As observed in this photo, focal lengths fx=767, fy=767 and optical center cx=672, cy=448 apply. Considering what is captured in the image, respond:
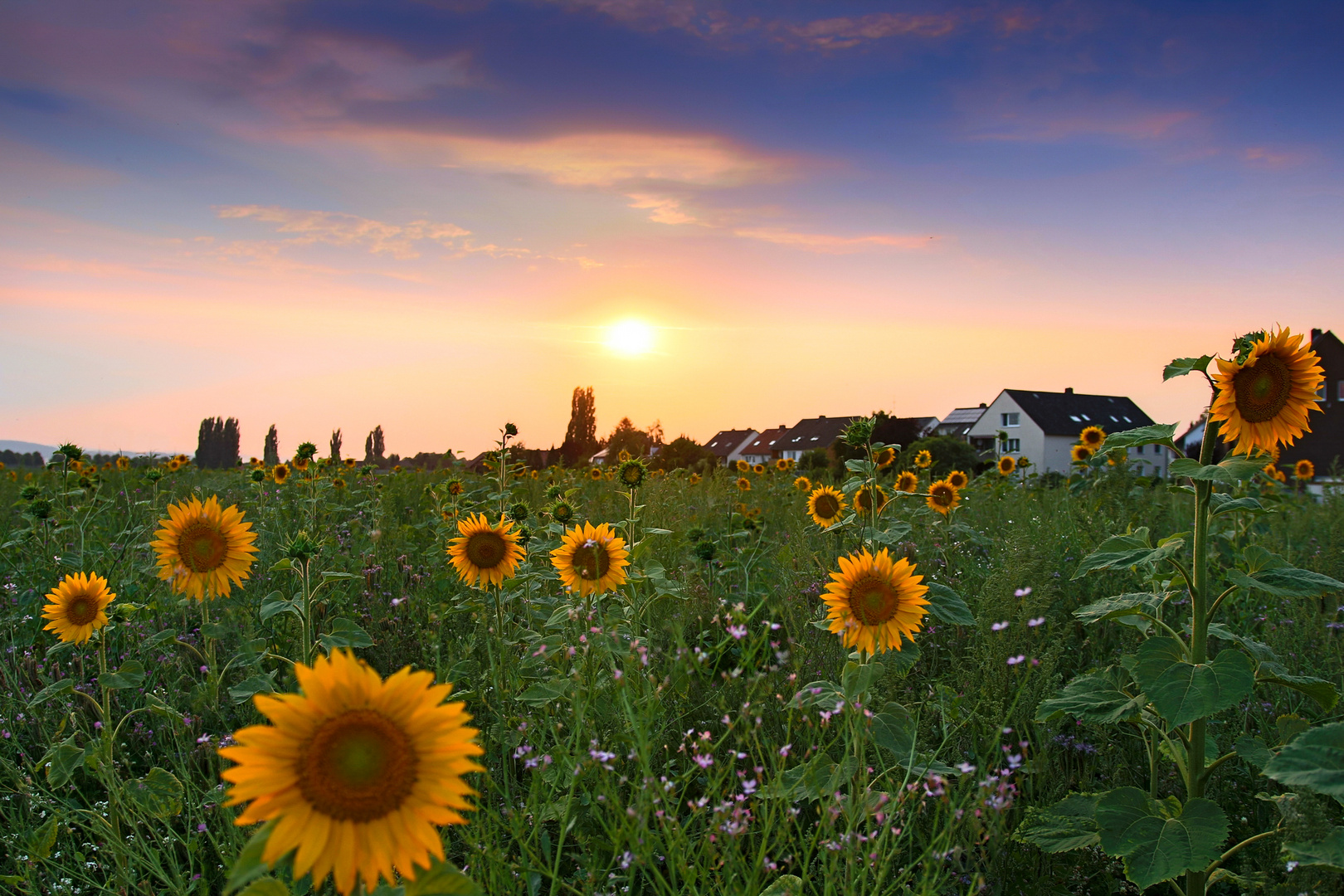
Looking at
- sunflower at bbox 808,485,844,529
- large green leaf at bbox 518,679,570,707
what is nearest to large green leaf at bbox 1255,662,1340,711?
large green leaf at bbox 518,679,570,707

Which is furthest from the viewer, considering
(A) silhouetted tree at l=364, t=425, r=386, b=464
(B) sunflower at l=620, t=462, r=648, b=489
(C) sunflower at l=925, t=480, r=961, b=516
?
(A) silhouetted tree at l=364, t=425, r=386, b=464

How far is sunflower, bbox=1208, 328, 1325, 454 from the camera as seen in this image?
2230 millimetres

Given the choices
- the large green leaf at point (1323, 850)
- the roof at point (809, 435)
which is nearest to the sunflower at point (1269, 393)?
the large green leaf at point (1323, 850)

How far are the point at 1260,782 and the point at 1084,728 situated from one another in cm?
53

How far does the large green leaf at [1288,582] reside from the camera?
1893mm

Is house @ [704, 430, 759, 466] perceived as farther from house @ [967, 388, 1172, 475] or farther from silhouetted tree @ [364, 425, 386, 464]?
silhouetted tree @ [364, 425, 386, 464]

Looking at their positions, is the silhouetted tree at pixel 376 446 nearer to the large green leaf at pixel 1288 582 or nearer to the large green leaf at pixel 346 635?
the large green leaf at pixel 346 635

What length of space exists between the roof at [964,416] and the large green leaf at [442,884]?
2351 inches

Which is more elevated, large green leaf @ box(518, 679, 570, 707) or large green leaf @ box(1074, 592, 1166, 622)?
large green leaf @ box(1074, 592, 1166, 622)

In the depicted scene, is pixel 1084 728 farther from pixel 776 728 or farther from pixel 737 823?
pixel 737 823

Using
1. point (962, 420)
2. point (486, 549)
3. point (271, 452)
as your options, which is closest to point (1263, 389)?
point (486, 549)

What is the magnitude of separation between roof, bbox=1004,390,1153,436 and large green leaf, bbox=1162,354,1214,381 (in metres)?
51.7

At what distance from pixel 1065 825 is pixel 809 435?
66205 mm

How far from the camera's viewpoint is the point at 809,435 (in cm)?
6731
